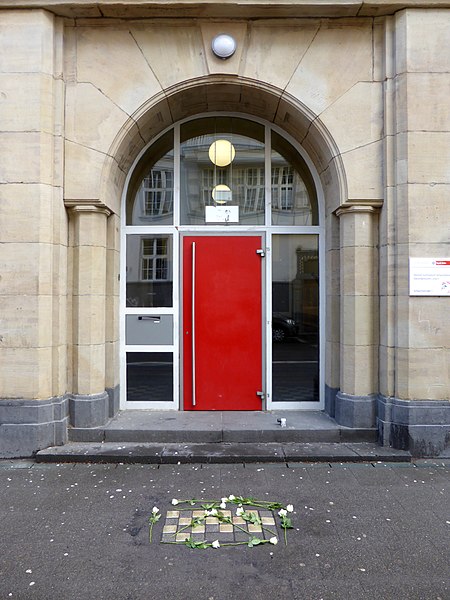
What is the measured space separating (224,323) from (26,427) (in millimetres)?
2932

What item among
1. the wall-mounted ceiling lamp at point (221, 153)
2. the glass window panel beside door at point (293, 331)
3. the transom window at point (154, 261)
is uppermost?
the wall-mounted ceiling lamp at point (221, 153)

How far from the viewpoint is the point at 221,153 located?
6430 mm

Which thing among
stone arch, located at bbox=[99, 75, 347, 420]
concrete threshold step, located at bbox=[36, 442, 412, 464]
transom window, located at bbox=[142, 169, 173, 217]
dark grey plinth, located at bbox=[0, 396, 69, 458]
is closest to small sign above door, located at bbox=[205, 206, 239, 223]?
transom window, located at bbox=[142, 169, 173, 217]

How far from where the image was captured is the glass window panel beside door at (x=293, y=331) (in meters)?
6.29

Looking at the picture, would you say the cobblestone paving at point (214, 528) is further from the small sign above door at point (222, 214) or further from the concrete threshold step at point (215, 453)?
the small sign above door at point (222, 214)

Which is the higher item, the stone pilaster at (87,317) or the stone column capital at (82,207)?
the stone column capital at (82,207)

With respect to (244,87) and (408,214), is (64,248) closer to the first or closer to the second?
(244,87)

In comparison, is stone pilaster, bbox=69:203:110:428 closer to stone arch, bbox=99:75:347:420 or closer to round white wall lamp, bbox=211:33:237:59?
stone arch, bbox=99:75:347:420

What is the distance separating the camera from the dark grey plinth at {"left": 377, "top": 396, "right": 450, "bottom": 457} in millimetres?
5020

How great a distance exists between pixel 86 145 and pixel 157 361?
10.3ft

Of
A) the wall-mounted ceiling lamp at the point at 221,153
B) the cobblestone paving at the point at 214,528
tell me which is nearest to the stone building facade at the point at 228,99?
the wall-mounted ceiling lamp at the point at 221,153

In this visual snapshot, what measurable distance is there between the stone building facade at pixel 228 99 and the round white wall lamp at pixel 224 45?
91mm

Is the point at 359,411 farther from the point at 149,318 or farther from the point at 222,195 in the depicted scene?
the point at 222,195

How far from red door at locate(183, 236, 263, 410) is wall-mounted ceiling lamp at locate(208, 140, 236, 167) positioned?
1164 millimetres
